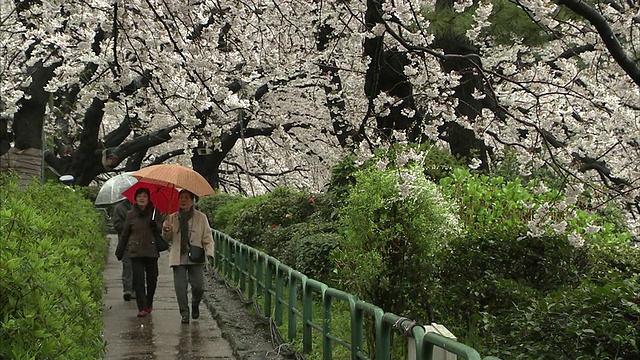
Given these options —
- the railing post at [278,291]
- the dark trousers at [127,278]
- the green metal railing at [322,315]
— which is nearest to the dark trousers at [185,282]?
the green metal railing at [322,315]

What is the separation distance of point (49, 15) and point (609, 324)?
487 inches

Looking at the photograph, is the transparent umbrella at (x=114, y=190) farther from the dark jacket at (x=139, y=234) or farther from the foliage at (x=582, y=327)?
the foliage at (x=582, y=327)

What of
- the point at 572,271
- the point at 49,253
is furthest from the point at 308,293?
the point at 49,253

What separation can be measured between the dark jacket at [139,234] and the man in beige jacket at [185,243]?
1.29ft

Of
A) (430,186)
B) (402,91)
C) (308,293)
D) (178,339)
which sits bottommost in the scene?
(178,339)

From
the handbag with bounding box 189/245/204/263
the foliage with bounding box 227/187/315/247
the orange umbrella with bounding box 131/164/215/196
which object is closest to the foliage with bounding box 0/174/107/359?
the handbag with bounding box 189/245/204/263

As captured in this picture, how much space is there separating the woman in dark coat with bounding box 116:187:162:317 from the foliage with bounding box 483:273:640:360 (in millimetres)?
6571

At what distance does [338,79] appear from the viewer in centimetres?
1853

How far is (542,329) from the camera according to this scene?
5.19 metres

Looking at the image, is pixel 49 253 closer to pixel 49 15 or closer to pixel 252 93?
pixel 49 15

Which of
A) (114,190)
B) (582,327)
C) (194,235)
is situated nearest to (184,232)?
(194,235)

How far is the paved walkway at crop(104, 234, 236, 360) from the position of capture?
29.1 ft

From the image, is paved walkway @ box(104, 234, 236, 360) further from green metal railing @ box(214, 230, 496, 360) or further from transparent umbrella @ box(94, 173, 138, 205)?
transparent umbrella @ box(94, 173, 138, 205)

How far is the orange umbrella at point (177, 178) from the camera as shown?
10781mm
